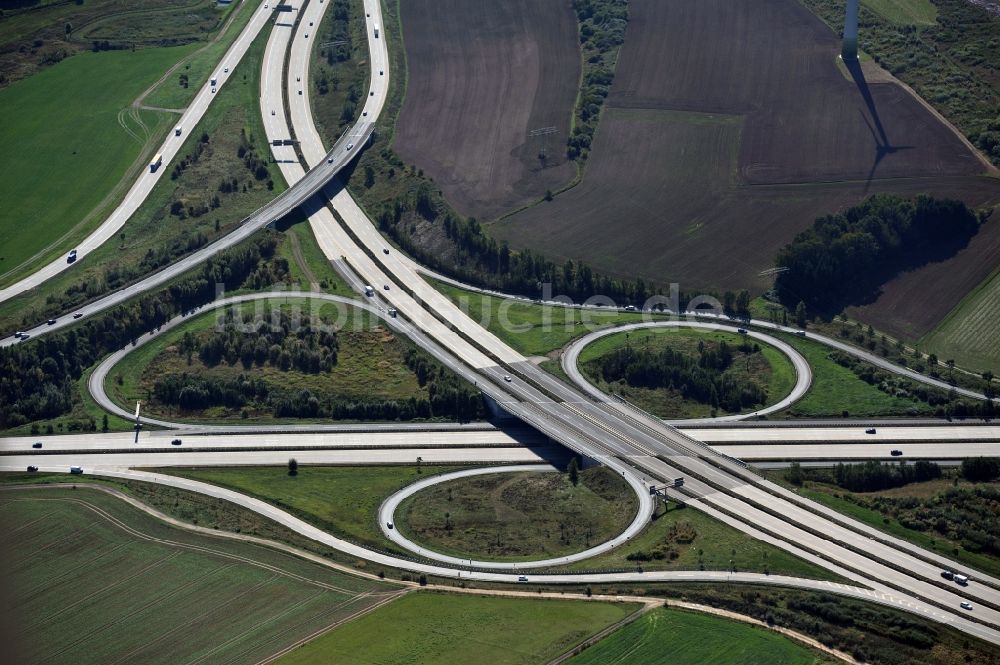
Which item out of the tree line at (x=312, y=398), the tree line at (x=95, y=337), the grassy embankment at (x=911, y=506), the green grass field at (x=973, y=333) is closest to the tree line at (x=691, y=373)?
the grassy embankment at (x=911, y=506)

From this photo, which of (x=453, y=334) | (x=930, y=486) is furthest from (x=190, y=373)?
(x=930, y=486)

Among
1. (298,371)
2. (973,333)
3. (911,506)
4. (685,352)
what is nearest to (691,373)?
(685,352)

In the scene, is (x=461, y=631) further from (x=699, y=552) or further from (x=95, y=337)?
(x=95, y=337)

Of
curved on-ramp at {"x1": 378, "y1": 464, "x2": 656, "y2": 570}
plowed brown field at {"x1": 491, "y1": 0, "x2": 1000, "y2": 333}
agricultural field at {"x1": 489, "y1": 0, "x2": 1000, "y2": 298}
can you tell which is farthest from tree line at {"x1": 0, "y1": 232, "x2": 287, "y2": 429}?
curved on-ramp at {"x1": 378, "y1": 464, "x2": 656, "y2": 570}

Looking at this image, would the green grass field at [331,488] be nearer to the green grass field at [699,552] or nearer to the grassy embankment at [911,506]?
the green grass field at [699,552]

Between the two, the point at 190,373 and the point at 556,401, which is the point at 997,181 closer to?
the point at 556,401
